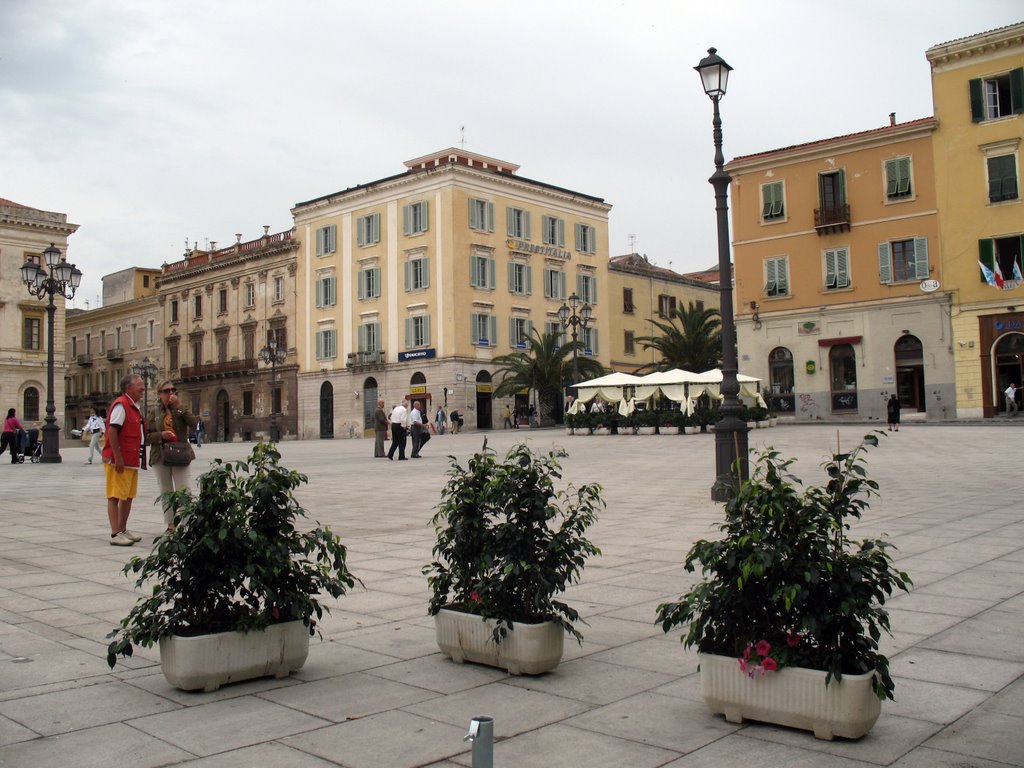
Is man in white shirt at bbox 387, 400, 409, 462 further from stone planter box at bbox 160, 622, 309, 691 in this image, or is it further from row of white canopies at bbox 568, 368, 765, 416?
stone planter box at bbox 160, 622, 309, 691

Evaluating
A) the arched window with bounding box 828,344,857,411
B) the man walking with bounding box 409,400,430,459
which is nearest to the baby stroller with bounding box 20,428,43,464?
the man walking with bounding box 409,400,430,459

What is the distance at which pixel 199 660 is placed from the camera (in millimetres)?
4445

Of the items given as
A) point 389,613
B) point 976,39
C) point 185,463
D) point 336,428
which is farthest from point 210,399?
point 389,613

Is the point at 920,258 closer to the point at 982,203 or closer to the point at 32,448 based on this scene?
the point at 982,203

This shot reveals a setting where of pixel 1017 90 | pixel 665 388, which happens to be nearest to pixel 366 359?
pixel 665 388

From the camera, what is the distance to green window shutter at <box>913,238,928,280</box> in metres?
38.6

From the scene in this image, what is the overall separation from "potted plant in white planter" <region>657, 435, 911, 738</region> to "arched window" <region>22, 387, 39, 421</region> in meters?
63.8

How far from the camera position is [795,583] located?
3748mm

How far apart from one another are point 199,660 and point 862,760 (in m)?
2.93

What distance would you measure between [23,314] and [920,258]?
52309 millimetres

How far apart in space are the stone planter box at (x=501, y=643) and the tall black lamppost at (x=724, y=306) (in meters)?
7.78

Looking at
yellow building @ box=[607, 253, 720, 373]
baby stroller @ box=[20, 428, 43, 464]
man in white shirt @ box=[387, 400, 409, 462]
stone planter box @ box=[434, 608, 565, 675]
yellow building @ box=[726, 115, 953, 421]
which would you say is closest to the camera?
stone planter box @ box=[434, 608, 565, 675]

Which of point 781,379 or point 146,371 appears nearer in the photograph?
point 781,379

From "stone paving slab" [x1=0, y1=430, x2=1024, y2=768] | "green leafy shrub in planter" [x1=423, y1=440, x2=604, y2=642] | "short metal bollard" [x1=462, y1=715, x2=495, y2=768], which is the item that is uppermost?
"green leafy shrub in planter" [x1=423, y1=440, x2=604, y2=642]
